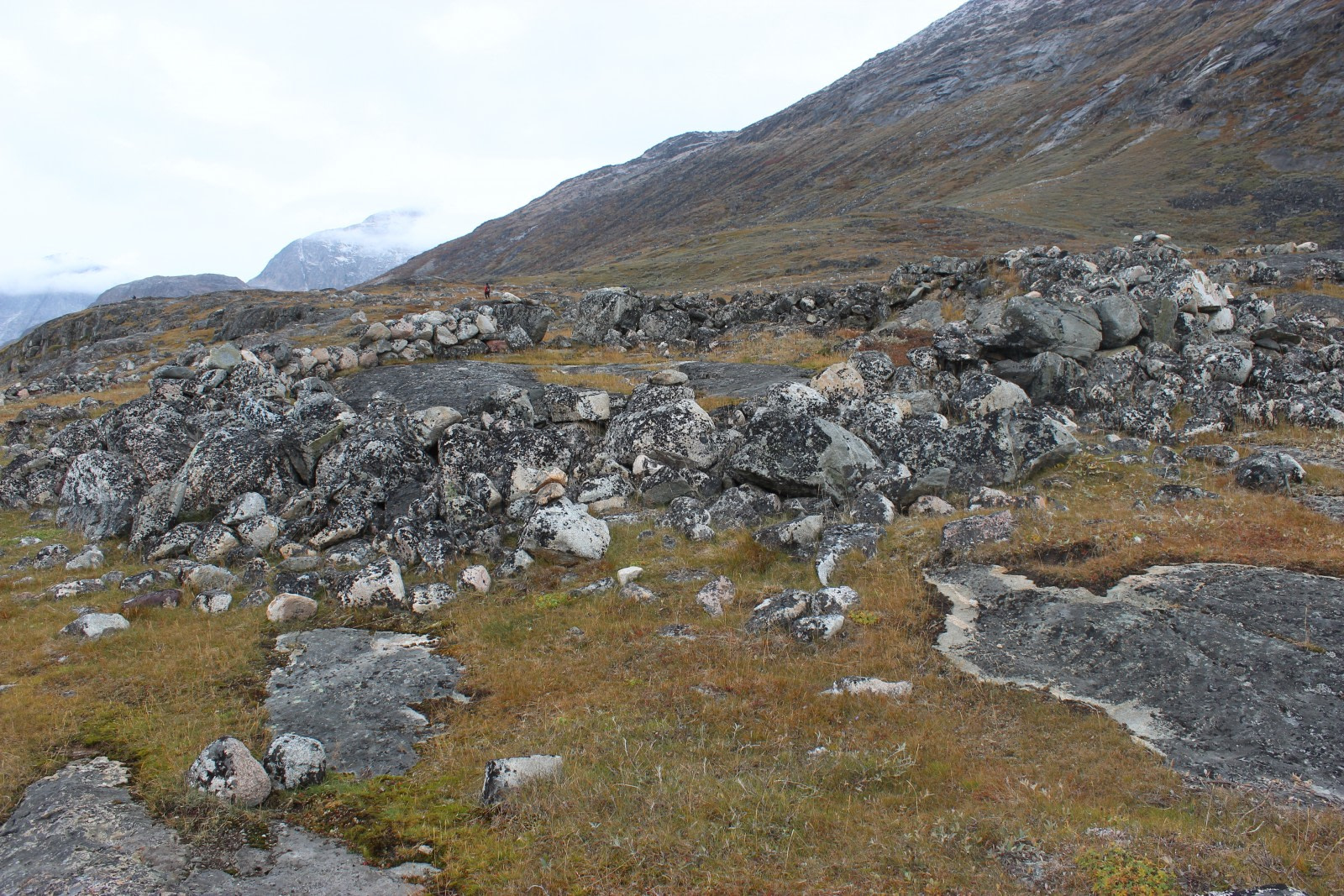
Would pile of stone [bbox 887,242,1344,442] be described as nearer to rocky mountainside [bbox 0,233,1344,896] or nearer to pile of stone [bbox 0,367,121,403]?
rocky mountainside [bbox 0,233,1344,896]

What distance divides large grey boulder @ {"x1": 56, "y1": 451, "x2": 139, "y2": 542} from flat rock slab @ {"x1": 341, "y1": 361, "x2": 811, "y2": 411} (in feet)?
16.6

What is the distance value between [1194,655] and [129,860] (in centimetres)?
907

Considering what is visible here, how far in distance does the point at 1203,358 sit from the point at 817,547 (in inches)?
477

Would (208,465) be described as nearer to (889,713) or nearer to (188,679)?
(188,679)

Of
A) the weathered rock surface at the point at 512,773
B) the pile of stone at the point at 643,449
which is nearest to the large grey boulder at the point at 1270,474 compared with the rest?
the pile of stone at the point at 643,449

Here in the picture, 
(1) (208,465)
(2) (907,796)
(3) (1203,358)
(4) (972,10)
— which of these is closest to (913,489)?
(2) (907,796)

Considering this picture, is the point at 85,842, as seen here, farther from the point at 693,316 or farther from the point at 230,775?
the point at 693,316

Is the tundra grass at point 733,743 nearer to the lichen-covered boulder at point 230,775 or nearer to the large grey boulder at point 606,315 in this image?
the lichen-covered boulder at point 230,775

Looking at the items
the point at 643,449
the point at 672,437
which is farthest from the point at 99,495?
the point at 672,437

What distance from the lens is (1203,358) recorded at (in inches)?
635

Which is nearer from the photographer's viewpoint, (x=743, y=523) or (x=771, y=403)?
(x=743, y=523)

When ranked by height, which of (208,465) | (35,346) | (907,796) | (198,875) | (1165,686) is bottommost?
(1165,686)

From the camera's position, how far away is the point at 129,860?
5113 mm

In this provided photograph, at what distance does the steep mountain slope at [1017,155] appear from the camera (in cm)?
6619
